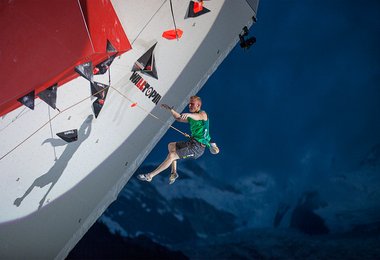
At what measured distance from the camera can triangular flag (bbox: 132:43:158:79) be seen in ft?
9.31

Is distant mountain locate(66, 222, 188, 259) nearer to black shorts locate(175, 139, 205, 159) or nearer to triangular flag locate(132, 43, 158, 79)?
black shorts locate(175, 139, 205, 159)

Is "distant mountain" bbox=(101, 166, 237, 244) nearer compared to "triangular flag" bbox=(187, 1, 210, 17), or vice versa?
"triangular flag" bbox=(187, 1, 210, 17)

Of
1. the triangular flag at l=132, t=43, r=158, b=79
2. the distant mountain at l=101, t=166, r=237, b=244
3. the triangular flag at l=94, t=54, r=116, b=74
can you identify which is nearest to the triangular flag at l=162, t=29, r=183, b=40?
the triangular flag at l=132, t=43, r=158, b=79

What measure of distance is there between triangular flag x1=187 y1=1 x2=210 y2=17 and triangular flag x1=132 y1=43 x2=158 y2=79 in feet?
1.52

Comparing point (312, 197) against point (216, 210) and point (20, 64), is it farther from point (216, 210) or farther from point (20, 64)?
point (20, 64)

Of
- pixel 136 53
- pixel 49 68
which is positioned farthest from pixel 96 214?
pixel 49 68

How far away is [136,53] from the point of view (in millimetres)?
2744

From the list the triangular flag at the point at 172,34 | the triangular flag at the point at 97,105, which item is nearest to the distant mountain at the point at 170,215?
the triangular flag at the point at 97,105

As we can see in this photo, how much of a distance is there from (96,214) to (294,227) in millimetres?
6488

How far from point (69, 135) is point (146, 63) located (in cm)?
98

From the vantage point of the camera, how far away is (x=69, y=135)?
2.87 meters

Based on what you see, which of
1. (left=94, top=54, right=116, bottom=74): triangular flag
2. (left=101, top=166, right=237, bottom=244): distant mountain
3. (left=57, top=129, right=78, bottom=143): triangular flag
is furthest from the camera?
(left=101, top=166, right=237, bottom=244): distant mountain

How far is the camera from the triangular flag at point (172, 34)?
2.89m

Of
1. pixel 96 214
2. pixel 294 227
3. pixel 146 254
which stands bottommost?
pixel 96 214
